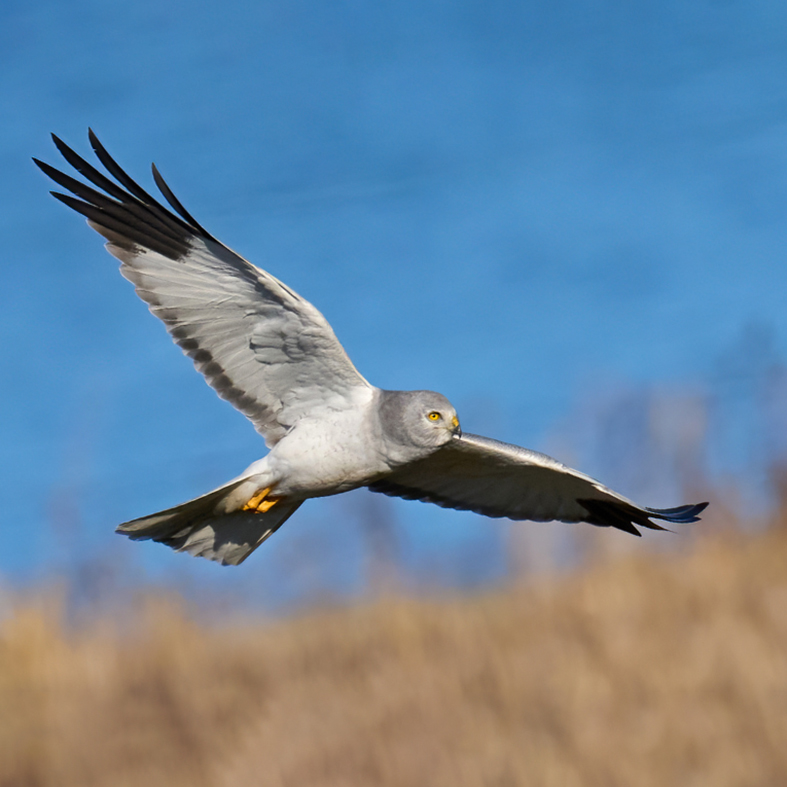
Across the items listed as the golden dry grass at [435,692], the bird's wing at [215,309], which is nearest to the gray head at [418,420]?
the bird's wing at [215,309]

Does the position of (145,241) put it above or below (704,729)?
above

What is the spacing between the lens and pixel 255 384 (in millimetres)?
5184

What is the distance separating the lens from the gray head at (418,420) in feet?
15.3

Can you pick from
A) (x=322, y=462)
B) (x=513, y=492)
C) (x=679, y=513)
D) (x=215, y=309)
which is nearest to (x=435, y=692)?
(x=513, y=492)

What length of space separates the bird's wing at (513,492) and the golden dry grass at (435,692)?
273cm

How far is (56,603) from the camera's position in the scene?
340 inches

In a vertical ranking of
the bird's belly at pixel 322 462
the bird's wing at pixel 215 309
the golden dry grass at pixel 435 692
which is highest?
the bird's wing at pixel 215 309

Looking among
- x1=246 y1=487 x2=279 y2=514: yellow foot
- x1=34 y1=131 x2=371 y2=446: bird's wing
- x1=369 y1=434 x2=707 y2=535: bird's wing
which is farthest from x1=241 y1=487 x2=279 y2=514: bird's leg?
x1=369 y1=434 x2=707 y2=535: bird's wing

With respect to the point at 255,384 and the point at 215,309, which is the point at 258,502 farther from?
the point at 215,309

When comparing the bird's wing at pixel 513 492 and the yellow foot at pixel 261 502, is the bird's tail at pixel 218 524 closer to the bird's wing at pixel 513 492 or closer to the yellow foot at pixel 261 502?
the yellow foot at pixel 261 502

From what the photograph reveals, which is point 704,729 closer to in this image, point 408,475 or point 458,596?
point 458,596

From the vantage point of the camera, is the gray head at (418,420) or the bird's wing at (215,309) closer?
the gray head at (418,420)

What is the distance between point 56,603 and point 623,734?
4979 millimetres

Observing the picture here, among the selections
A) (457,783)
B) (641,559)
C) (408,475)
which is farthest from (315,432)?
(641,559)
